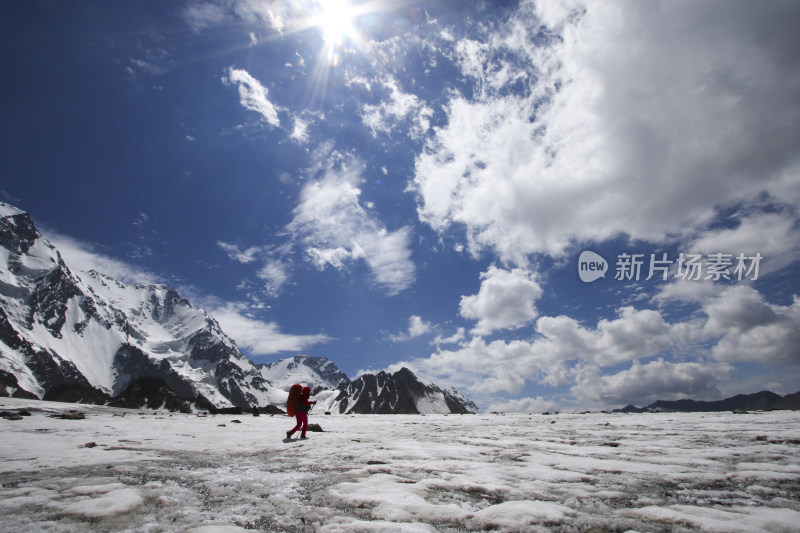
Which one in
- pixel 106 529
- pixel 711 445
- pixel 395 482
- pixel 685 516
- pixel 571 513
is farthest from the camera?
pixel 711 445

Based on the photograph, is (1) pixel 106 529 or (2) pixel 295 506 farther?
(2) pixel 295 506

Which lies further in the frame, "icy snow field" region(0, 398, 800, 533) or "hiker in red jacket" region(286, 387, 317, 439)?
"hiker in red jacket" region(286, 387, 317, 439)

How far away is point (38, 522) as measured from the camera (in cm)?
331

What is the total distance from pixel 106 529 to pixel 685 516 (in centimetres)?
552

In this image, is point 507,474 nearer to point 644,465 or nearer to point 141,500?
point 644,465

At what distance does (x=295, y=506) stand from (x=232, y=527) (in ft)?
3.01

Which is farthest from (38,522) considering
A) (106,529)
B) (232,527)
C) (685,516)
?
(685,516)

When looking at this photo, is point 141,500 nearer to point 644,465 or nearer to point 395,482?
point 395,482

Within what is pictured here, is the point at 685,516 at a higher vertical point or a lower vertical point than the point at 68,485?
higher

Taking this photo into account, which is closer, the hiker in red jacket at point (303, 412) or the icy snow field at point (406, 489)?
the icy snow field at point (406, 489)

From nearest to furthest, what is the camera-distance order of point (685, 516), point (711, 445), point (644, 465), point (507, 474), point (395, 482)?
point (685, 516) → point (395, 482) → point (507, 474) → point (644, 465) → point (711, 445)

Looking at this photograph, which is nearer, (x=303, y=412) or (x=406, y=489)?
(x=406, y=489)

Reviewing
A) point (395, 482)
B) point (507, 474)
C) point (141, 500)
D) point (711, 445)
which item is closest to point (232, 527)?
point (141, 500)

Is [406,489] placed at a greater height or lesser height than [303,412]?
greater
